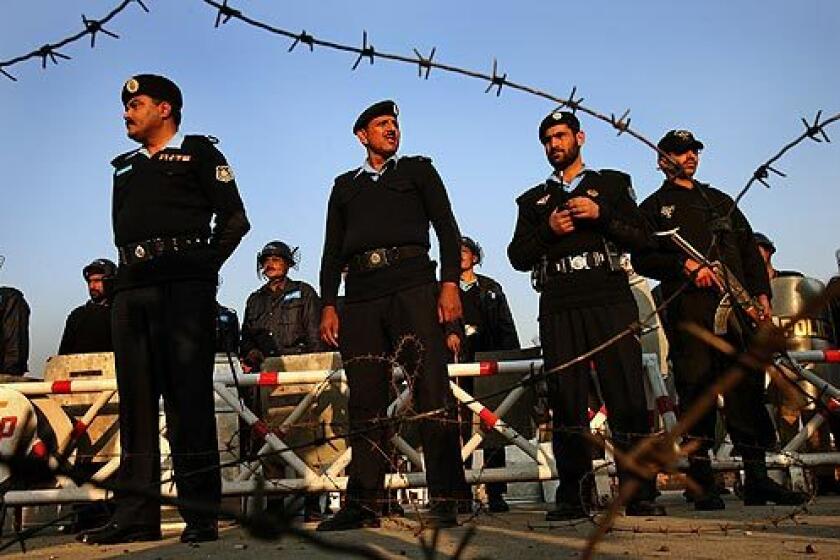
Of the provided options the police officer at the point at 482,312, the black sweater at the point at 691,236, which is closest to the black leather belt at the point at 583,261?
the black sweater at the point at 691,236

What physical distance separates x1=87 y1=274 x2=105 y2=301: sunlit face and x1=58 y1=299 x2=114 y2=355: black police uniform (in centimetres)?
18

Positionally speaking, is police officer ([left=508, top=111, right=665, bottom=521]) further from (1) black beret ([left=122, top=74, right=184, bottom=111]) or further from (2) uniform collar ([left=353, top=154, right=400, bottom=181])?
(1) black beret ([left=122, top=74, right=184, bottom=111])

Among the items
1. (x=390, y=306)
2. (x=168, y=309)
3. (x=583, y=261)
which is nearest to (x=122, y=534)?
(x=168, y=309)

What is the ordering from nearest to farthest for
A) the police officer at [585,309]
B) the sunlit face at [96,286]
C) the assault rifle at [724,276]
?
the assault rifle at [724,276] < the police officer at [585,309] < the sunlit face at [96,286]

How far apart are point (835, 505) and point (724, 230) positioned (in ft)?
15.9

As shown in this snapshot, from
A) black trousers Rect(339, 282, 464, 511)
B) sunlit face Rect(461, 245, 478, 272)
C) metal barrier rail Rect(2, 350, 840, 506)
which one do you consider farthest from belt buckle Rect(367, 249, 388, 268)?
sunlit face Rect(461, 245, 478, 272)

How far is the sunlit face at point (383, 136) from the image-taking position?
5.64 m

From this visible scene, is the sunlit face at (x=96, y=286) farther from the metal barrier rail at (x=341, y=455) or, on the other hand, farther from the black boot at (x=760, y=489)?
the black boot at (x=760, y=489)

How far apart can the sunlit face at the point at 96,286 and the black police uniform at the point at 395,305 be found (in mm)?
3750

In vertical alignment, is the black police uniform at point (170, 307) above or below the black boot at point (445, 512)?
above

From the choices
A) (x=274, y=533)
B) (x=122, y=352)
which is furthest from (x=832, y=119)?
(x=122, y=352)

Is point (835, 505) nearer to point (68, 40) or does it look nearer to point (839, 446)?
point (839, 446)

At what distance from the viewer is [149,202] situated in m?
5.06

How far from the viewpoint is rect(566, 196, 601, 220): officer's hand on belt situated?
5.31 meters
